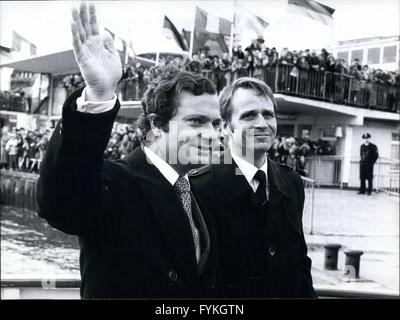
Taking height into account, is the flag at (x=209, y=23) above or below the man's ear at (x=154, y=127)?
above

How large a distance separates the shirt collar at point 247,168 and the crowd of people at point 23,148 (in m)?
0.80

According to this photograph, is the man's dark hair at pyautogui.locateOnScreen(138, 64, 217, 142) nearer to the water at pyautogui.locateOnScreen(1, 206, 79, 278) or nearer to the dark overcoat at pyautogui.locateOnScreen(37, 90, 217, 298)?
the dark overcoat at pyautogui.locateOnScreen(37, 90, 217, 298)

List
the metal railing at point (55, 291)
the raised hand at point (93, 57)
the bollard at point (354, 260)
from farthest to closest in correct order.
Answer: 1. the bollard at point (354, 260)
2. the metal railing at point (55, 291)
3. the raised hand at point (93, 57)

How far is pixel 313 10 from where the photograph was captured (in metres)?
2.44

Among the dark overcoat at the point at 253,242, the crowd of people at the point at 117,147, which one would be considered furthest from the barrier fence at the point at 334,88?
the dark overcoat at the point at 253,242

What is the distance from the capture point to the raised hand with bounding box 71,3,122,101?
1649mm

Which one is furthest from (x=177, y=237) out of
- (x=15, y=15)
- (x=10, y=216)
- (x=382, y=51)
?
(x=10, y=216)

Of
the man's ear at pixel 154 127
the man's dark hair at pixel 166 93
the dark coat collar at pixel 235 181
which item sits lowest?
the dark coat collar at pixel 235 181

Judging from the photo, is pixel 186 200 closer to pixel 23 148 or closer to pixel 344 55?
pixel 344 55

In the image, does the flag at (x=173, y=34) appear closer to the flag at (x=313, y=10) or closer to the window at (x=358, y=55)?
the flag at (x=313, y=10)

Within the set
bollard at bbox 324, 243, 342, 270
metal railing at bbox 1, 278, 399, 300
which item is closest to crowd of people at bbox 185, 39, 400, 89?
metal railing at bbox 1, 278, 399, 300

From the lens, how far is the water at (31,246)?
16.4 feet

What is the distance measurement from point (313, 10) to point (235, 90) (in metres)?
0.53
